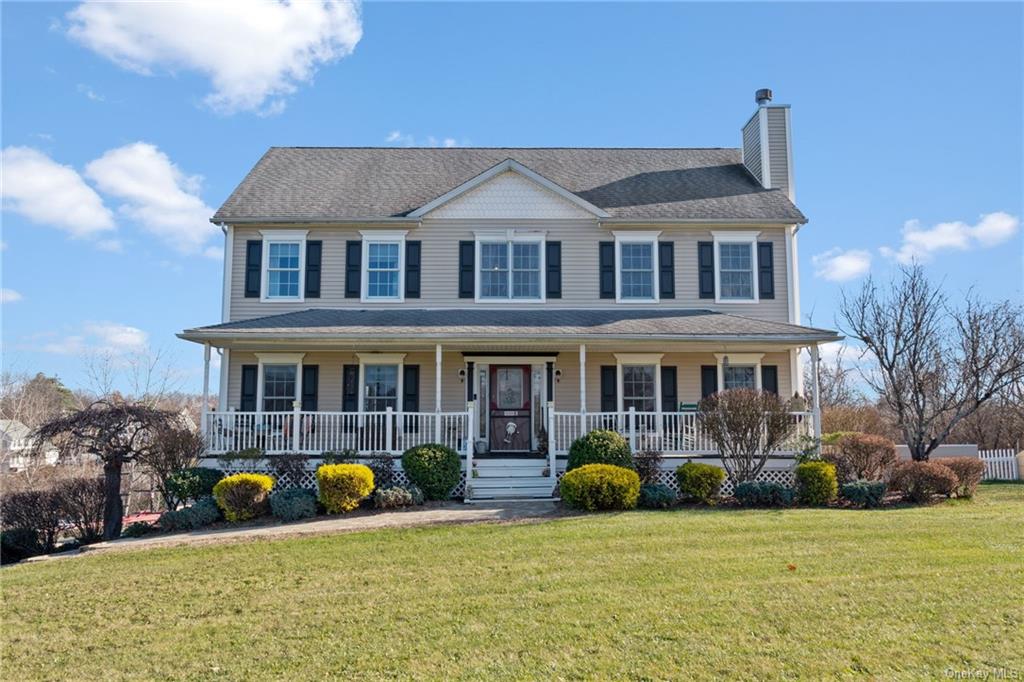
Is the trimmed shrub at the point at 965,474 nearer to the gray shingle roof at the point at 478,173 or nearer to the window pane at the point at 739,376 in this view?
the window pane at the point at 739,376

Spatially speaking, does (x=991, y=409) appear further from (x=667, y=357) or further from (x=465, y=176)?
(x=465, y=176)

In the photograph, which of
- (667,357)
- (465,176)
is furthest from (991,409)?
(465,176)

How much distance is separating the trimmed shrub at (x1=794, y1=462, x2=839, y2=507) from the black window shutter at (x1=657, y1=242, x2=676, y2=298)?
5.86 metres

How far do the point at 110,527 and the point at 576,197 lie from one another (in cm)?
1181

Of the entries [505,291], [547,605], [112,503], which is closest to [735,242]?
[505,291]

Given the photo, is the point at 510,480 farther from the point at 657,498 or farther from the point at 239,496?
the point at 239,496

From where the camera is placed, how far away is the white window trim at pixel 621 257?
16.8m

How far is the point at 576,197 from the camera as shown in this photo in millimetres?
16859

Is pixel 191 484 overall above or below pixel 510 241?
below

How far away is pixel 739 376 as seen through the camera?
16.5m

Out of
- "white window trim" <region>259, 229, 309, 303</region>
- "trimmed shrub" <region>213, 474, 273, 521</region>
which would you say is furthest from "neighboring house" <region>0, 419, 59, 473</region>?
"trimmed shrub" <region>213, 474, 273, 521</region>

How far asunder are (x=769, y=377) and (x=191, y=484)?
1250 cm

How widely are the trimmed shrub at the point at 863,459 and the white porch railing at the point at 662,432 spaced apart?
900 millimetres

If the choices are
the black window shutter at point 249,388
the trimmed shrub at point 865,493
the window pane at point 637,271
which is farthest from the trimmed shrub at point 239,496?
the trimmed shrub at point 865,493
